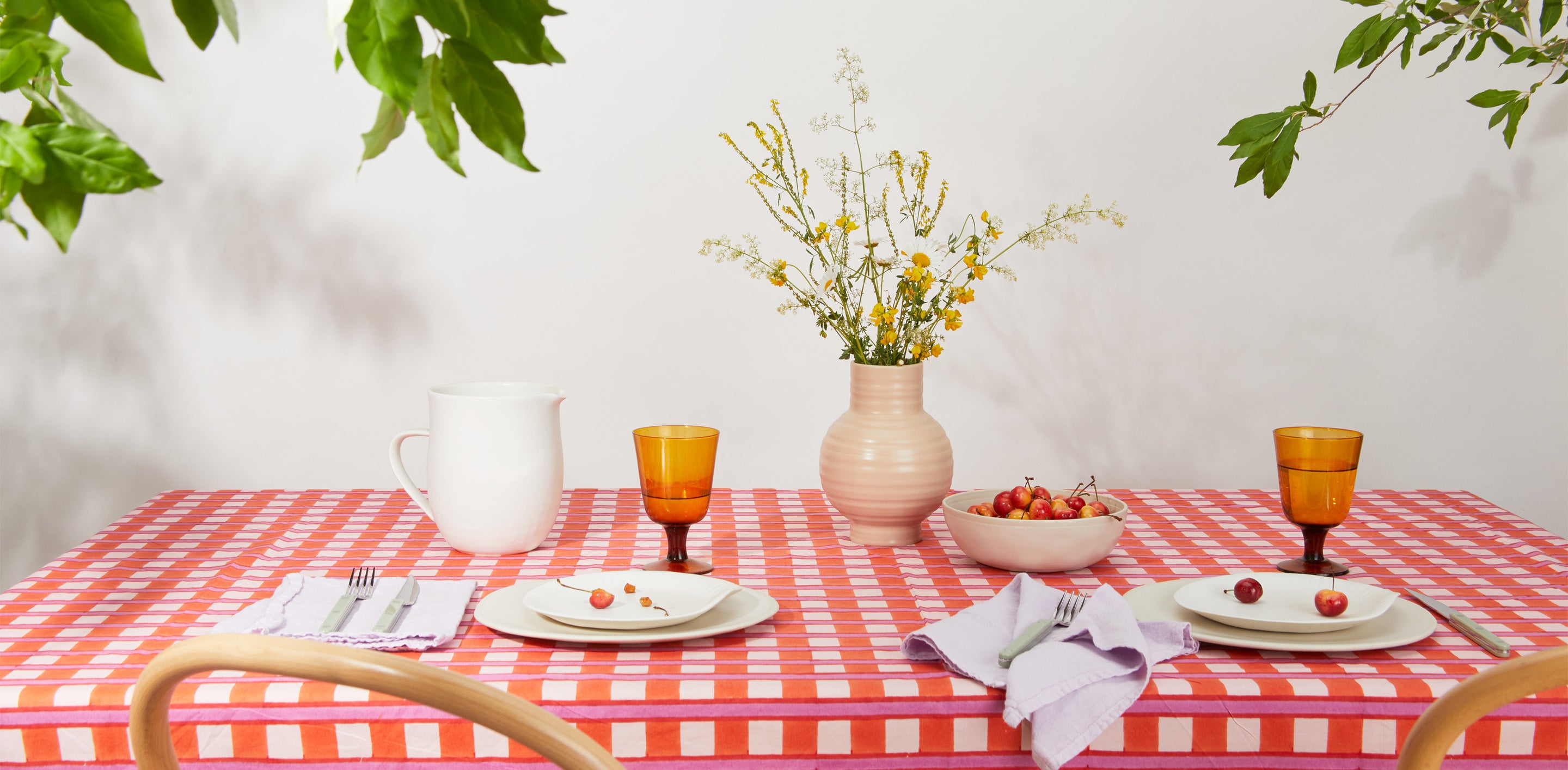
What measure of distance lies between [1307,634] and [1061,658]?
0.23 meters

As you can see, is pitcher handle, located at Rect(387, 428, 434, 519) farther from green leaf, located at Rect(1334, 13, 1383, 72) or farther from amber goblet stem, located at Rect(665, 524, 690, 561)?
green leaf, located at Rect(1334, 13, 1383, 72)

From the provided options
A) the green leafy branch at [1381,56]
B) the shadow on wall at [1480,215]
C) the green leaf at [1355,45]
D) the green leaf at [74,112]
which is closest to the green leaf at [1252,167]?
the green leafy branch at [1381,56]

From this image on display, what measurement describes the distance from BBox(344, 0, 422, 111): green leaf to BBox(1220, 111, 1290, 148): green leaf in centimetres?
85

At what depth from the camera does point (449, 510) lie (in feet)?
3.80

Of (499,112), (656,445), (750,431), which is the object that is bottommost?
(750,431)

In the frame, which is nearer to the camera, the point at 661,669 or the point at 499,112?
the point at 499,112

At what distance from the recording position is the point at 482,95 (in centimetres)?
31

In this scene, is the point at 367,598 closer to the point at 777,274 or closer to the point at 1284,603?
the point at 777,274

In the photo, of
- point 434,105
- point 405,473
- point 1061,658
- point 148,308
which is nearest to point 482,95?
point 434,105

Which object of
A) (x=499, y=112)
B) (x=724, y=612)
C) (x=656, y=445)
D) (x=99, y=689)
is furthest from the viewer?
(x=656, y=445)

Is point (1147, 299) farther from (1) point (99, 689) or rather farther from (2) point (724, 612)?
(1) point (99, 689)

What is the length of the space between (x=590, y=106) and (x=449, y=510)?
1024 mm

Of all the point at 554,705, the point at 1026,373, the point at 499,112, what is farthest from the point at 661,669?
the point at 1026,373

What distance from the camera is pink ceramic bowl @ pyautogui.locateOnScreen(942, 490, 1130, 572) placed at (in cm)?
106
